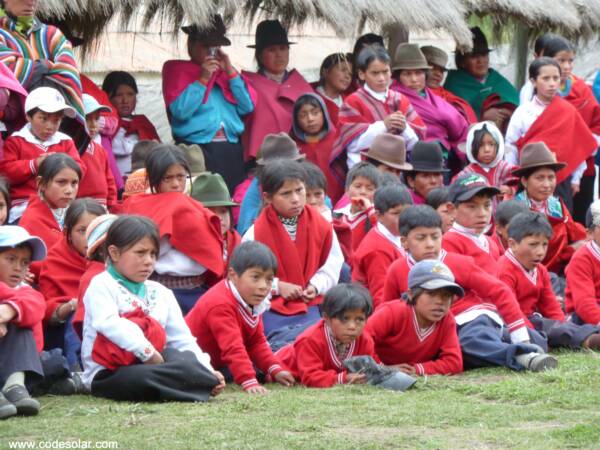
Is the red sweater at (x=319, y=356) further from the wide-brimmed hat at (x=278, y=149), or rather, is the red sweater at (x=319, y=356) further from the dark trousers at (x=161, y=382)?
the wide-brimmed hat at (x=278, y=149)

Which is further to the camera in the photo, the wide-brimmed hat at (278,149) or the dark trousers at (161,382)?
the wide-brimmed hat at (278,149)

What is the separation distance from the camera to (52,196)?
269 inches

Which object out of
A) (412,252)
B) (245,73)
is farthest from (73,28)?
(412,252)

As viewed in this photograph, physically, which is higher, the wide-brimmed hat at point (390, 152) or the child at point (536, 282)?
the wide-brimmed hat at point (390, 152)

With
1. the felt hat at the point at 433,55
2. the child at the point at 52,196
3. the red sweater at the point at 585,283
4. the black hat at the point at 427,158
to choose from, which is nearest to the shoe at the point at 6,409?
the child at the point at 52,196

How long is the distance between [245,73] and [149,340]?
4.19m

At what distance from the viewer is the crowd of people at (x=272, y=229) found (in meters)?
5.70

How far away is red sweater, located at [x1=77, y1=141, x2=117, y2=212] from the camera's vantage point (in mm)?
7605

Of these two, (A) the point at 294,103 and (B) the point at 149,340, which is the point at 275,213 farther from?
(A) the point at 294,103

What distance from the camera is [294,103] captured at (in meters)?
9.18

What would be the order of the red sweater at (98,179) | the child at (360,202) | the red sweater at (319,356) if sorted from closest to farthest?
the red sweater at (319,356) → the red sweater at (98,179) → the child at (360,202)

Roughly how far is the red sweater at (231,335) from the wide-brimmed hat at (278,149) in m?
2.26

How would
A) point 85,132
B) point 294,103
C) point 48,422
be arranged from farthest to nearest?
point 294,103 < point 85,132 < point 48,422

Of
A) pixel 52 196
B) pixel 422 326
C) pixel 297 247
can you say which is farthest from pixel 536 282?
pixel 52 196
